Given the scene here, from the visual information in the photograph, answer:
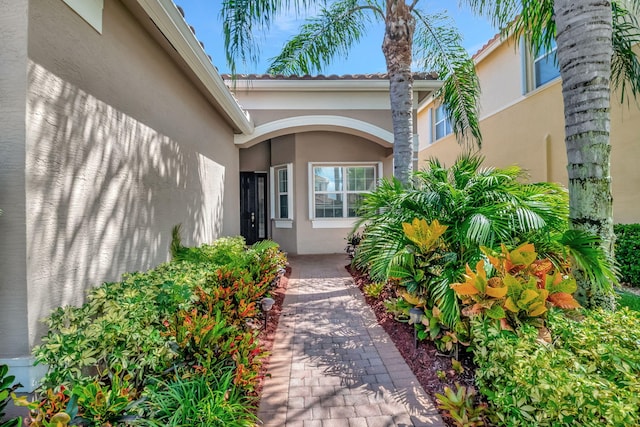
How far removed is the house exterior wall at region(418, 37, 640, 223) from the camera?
720 cm

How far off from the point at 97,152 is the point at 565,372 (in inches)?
187

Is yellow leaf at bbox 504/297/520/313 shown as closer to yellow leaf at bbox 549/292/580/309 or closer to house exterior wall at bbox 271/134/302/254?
yellow leaf at bbox 549/292/580/309

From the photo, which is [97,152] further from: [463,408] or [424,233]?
[463,408]

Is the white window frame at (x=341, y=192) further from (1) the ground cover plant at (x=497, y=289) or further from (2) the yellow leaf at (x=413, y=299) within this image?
(2) the yellow leaf at (x=413, y=299)

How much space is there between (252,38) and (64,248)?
4.72 metres

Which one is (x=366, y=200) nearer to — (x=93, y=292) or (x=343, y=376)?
(x=343, y=376)

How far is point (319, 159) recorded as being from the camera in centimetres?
1105

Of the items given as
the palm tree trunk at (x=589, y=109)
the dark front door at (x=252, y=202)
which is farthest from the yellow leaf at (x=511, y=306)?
the dark front door at (x=252, y=202)

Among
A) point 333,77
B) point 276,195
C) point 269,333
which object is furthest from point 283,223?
point 269,333

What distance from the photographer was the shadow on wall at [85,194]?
2.73 metres

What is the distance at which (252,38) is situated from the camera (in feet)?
19.1

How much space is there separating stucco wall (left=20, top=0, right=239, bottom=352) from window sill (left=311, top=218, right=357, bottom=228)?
220 inches

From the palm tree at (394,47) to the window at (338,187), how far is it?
146 inches

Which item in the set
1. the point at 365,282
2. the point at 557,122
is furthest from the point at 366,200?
the point at 557,122
